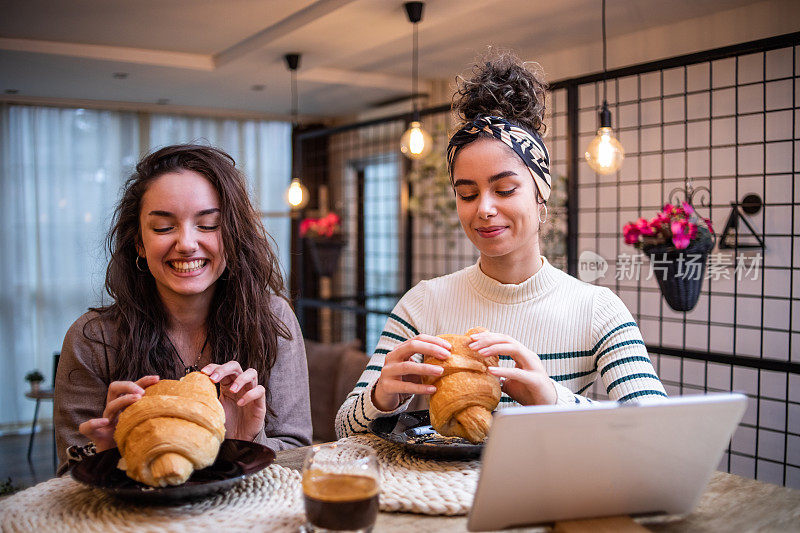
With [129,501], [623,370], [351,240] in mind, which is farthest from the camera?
[351,240]

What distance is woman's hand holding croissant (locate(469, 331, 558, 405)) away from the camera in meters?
1.09

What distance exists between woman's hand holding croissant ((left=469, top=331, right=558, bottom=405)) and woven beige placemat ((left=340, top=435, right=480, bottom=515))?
15cm

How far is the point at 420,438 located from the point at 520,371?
9.0 inches

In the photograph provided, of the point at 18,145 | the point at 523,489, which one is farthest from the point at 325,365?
the point at 18,145

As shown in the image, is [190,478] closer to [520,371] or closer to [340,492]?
[340,492]

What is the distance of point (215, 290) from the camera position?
161cm

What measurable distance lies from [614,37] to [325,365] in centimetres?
274

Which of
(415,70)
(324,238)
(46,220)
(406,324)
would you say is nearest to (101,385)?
(406,324)

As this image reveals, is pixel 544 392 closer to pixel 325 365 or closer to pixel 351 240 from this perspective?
pixel 325 365

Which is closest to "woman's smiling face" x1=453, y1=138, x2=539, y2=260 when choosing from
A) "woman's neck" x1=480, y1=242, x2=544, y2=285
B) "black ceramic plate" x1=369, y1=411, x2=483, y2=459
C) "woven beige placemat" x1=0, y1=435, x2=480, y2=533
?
"woman's neck" x1=480, y1=242, x2=544, y2=285

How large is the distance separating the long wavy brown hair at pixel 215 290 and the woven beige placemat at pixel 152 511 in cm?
50

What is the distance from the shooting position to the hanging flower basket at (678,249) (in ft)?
9.02

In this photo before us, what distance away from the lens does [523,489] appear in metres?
0.81

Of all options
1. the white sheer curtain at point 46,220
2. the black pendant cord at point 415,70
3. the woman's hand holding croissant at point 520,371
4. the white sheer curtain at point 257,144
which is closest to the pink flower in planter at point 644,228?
the black pendant cord at point 415,70
